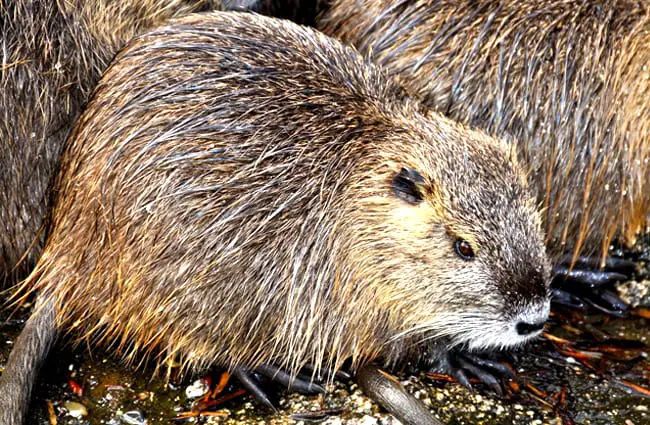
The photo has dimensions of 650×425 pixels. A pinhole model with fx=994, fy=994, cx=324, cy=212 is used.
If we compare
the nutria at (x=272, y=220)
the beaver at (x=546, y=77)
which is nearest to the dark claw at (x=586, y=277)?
the beaver at (x=546, y=77)

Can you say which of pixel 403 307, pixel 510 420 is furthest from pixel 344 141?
pixel 510 420

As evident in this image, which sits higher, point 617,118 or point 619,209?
point 617,118

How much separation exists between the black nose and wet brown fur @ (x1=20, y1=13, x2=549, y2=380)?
0.14 feet

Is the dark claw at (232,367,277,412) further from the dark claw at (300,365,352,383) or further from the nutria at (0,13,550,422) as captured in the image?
the dark claw at (300,365,352,383)

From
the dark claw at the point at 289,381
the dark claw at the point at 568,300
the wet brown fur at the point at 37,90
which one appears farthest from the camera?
the dark claw at the point at 568,300

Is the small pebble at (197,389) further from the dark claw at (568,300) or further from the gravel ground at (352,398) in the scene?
the dark claw at (568,300)

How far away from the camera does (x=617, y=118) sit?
10.8ft

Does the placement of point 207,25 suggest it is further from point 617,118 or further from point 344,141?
point 617,118

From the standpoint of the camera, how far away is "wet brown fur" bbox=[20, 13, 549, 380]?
276 cm

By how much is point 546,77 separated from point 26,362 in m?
1.85

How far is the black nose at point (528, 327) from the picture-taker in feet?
9.00

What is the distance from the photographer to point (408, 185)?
9.16 ft

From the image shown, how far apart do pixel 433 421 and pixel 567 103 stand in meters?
1.20

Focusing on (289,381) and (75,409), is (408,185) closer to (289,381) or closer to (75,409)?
(289,381)
